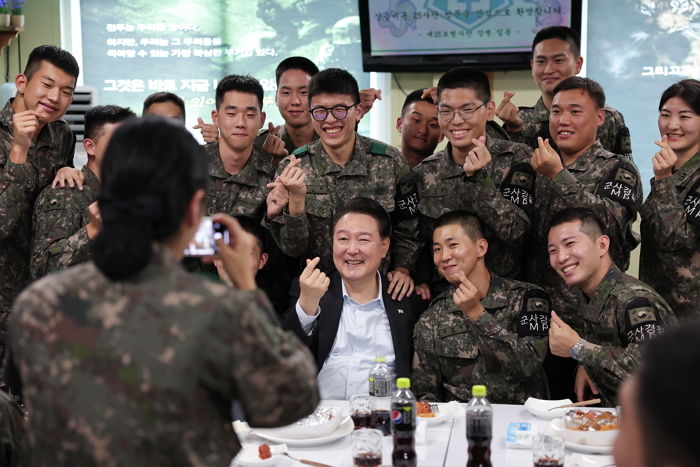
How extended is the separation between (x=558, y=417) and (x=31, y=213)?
7.99 ft

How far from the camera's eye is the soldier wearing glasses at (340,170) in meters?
3.79

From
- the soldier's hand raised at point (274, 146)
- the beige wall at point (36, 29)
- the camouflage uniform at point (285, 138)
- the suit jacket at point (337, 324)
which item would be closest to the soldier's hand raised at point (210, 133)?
the camouflage uniform at point (285, 138)

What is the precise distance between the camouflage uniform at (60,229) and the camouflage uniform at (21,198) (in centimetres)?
9

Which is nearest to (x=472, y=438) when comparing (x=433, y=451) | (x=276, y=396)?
(x=433, y=451)

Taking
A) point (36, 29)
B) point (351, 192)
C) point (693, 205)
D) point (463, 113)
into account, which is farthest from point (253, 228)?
point (36, 29)

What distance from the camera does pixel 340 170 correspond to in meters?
3.84

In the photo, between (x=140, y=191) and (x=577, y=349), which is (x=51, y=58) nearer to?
(x=577, y=349)

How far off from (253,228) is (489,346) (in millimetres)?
1149

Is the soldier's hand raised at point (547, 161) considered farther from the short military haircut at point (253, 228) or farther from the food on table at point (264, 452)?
the food on table at point (264, 452)

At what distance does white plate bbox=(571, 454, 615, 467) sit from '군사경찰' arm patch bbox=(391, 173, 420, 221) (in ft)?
5.73

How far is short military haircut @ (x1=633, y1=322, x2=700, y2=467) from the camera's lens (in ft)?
3.32

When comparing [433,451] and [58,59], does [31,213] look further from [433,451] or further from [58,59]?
[433,451]

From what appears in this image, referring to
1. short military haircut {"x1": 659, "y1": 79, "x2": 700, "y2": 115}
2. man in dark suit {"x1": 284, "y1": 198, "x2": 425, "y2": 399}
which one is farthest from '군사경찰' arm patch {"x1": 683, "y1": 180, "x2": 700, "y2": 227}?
man in dark suit {"x1": 284, "y1": 198, "x2": 425, "y2": 399}

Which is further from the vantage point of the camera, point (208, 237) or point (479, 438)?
point (479, 438)
